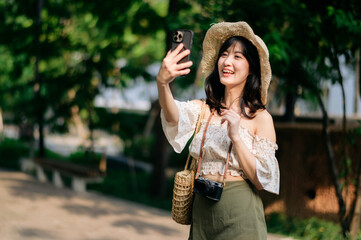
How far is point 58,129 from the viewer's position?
11.2 meters

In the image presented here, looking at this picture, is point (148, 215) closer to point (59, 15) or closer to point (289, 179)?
point (289, 179)

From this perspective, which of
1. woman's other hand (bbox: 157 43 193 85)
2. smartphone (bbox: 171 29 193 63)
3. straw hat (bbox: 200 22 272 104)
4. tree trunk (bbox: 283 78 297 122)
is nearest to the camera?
woman's other hand (bbox: 157 43 193 85)

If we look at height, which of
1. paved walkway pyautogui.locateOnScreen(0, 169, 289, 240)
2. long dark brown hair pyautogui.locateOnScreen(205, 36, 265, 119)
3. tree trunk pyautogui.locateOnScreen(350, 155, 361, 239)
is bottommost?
paved walkway pyautogui.locateOnScreen(0, 169, 289, 240)

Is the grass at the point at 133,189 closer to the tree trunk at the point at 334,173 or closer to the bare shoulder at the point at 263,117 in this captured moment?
the tree trunk at the point at 334,173

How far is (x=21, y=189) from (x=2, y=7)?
5.28 metres

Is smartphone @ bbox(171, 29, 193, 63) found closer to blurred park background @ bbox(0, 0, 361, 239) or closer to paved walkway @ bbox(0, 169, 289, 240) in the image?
blurred park background @ bbox(0, 0, 361, 239)

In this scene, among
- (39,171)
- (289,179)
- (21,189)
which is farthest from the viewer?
(39,171)

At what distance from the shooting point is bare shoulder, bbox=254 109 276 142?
2072 millimetres

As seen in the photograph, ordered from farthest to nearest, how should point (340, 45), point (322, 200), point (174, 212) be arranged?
point (322, 200) → point (340, 45) → point (174, 212)

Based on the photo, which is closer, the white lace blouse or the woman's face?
the white lace blouse

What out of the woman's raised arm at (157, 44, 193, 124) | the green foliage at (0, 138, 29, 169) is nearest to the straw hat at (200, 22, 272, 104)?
the woman's raised arm at (157, 44, 193, 124)

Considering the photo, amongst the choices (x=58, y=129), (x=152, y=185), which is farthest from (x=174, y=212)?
(x=58, y=129)

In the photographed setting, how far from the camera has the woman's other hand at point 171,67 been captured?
1804 millimetres

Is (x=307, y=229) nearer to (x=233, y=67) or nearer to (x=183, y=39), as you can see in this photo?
(x=233, y=67)
